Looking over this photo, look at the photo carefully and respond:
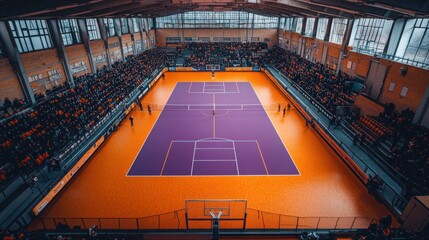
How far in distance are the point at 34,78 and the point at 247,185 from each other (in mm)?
23546

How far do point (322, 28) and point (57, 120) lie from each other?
117 feet

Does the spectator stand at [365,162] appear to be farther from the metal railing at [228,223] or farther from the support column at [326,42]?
the support column at [326,42]

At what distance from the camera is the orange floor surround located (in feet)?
42.1

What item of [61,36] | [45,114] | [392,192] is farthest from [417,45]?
[61,36]

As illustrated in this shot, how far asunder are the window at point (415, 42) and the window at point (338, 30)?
31.9ft

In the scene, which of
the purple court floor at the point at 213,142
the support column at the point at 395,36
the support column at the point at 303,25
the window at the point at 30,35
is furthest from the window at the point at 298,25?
the window at the point at 30,35

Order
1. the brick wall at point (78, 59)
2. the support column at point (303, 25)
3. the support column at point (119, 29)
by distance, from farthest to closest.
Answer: the support column at point (303, 25), the support column at point (119, 29), the brick wall at point (78, 59)

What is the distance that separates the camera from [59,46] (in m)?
25.9

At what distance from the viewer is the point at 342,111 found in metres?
21.8

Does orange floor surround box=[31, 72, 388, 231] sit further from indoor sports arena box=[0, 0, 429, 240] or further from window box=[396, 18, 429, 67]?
window box=[396, 18, 429, 67]

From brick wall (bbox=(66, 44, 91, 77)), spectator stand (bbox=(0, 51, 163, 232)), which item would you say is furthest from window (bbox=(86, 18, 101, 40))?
spectator stand (bbox=(0, 51, 163, 232))

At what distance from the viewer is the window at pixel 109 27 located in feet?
122

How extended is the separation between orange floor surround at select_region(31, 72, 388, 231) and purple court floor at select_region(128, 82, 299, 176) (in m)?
0.84

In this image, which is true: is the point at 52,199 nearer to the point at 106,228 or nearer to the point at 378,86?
the point at 106,228
